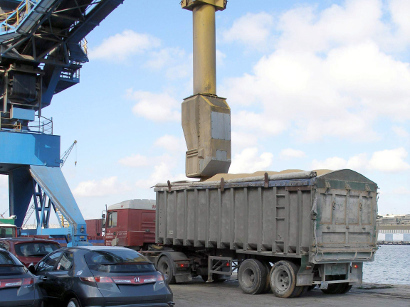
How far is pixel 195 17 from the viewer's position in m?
21.0

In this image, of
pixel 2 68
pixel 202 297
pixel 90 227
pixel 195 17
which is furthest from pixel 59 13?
pixel 202 297

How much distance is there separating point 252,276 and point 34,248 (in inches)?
225

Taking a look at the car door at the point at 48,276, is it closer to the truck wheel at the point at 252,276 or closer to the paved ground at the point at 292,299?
the paved ground at the point at 292,299

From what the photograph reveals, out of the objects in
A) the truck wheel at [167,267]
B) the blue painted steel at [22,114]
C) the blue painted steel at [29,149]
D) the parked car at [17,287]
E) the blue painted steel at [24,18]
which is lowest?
the truck wheel at [167,267]

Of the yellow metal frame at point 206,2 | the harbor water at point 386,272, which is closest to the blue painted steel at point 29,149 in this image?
the yellow metal frame at point 206,2

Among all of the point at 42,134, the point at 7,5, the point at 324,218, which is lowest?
the point at 324,218

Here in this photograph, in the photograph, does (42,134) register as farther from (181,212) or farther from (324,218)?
(324,218)

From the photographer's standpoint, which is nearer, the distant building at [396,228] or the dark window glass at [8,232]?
the dark window glass at [8,232]

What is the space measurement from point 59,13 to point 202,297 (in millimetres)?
18705

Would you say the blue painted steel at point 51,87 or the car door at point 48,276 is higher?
the blue painted steel at point 51,87

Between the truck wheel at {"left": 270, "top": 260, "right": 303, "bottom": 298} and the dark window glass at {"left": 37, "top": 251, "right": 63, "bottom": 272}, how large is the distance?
5.78 m

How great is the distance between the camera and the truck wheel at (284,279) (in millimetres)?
13031

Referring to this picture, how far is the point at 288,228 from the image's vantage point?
1334 centimetres

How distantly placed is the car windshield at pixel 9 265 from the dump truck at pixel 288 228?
553cm
